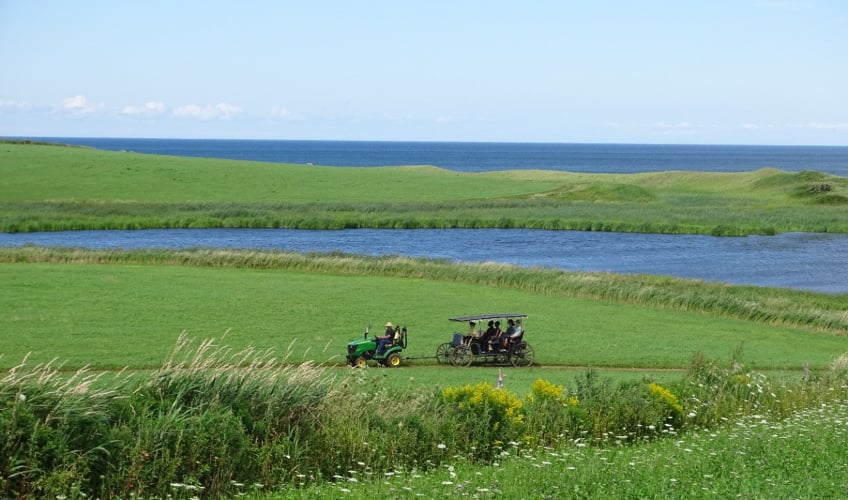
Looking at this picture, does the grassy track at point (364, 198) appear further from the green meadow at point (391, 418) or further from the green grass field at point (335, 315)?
the green meadow at point (391, 418)

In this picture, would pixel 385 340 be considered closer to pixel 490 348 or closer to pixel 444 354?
pixel 444 354

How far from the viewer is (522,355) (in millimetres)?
27797

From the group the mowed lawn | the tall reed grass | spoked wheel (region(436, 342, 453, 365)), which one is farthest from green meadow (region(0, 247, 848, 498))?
spoked wheel (region(436, 342, 453, 365))

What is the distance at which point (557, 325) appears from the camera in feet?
111

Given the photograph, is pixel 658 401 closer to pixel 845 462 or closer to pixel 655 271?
pixel 845 462

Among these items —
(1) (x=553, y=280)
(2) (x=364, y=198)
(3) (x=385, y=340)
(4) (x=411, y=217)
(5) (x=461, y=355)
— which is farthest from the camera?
(2) (x=364, y=198)

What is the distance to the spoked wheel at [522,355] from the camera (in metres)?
27.7

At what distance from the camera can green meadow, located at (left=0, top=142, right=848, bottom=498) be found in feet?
37.4

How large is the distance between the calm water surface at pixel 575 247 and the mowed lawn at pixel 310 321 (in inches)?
730

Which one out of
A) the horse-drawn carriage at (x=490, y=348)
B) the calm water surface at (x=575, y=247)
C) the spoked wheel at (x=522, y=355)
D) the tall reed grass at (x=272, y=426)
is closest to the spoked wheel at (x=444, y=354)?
the horse-drawn carriage at (x=490, y=348)

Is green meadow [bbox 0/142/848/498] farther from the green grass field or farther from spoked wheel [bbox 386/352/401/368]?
spoked wheel [bbox 386/352/401/368]

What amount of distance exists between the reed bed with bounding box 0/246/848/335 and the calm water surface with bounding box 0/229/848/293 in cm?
886

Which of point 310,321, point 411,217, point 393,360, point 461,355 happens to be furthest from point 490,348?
point 411,217

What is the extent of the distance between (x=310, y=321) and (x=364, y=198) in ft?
231
